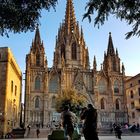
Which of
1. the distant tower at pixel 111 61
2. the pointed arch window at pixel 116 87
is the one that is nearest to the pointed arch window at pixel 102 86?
the pointed arch window at pixel 116 87

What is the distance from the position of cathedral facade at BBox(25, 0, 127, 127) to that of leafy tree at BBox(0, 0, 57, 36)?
50.2 metres

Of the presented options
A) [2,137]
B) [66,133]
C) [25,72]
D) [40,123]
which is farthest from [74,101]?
[66,133]

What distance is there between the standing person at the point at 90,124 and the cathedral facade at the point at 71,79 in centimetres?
Answer: 5138

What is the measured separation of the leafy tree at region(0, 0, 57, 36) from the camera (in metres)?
9.66

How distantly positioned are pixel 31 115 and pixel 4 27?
50.9 meters

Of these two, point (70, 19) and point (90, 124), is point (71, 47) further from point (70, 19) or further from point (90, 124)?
point (90, 124)

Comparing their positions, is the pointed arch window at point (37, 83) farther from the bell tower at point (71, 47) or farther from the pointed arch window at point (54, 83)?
the bell tower at point (71, 47)

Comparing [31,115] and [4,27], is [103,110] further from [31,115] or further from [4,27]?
[4,27]

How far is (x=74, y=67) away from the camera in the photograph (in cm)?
6731

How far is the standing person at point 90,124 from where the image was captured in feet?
27.7

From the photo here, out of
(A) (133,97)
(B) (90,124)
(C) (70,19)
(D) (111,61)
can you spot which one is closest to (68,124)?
(B) (90,124)

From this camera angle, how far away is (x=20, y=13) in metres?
9.90

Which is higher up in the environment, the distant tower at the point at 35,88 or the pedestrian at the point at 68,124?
the distant tower at the point at 35,88

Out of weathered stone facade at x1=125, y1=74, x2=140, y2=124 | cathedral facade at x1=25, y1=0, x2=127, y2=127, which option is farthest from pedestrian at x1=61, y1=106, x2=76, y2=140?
weathered stone facade at x1=125, y1=74, x2=140, y2=124
